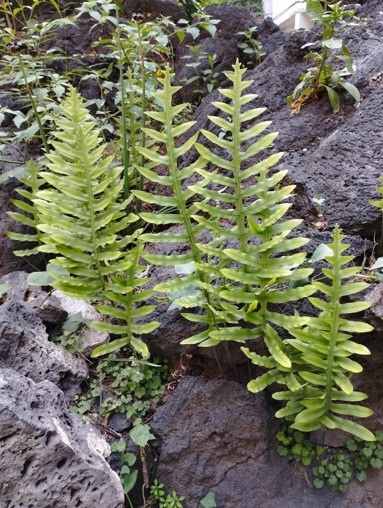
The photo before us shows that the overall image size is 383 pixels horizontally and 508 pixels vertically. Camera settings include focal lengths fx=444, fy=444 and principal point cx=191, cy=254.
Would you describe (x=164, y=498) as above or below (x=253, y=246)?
below

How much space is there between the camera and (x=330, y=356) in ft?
4.97

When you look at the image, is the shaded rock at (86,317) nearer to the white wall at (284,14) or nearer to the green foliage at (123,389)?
the green foliage at (123,389)

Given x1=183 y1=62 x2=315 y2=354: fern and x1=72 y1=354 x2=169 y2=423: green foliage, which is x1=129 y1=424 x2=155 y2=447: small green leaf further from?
x1=183 y1=62 x2=315 y2=354: fern

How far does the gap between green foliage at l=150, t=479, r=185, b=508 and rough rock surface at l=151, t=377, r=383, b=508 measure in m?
0.03

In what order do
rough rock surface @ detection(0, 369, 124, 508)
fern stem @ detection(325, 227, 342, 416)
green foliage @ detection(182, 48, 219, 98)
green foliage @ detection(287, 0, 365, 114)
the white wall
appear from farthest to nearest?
1. the white wall
2. green foliage @ detection(182, 48, 219, 98)
3. green foliage @ detection(287, 0, 365, 114)
4. fern stem @ detection(325, 227, 342, 416)
5. rough rock surface @ detection(0, 369, 124, 508)

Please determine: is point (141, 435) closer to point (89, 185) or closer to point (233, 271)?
point (233, 271)

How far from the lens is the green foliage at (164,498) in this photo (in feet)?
5.70

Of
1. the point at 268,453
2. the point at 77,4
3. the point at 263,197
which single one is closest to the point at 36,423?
the point at 268,453

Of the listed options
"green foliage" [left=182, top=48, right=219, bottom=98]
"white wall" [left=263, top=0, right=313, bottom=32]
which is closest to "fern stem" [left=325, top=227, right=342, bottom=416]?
"green foliage" [left=182, top=48, right=219, bottom=98]

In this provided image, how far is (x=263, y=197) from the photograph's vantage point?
64.5 inches

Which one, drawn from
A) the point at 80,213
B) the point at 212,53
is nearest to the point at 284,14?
the point at 212,53

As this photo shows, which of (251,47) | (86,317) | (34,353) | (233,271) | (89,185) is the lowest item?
(86,317)

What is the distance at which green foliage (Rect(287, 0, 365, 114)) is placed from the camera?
249cm

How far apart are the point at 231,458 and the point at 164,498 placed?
310 mm
